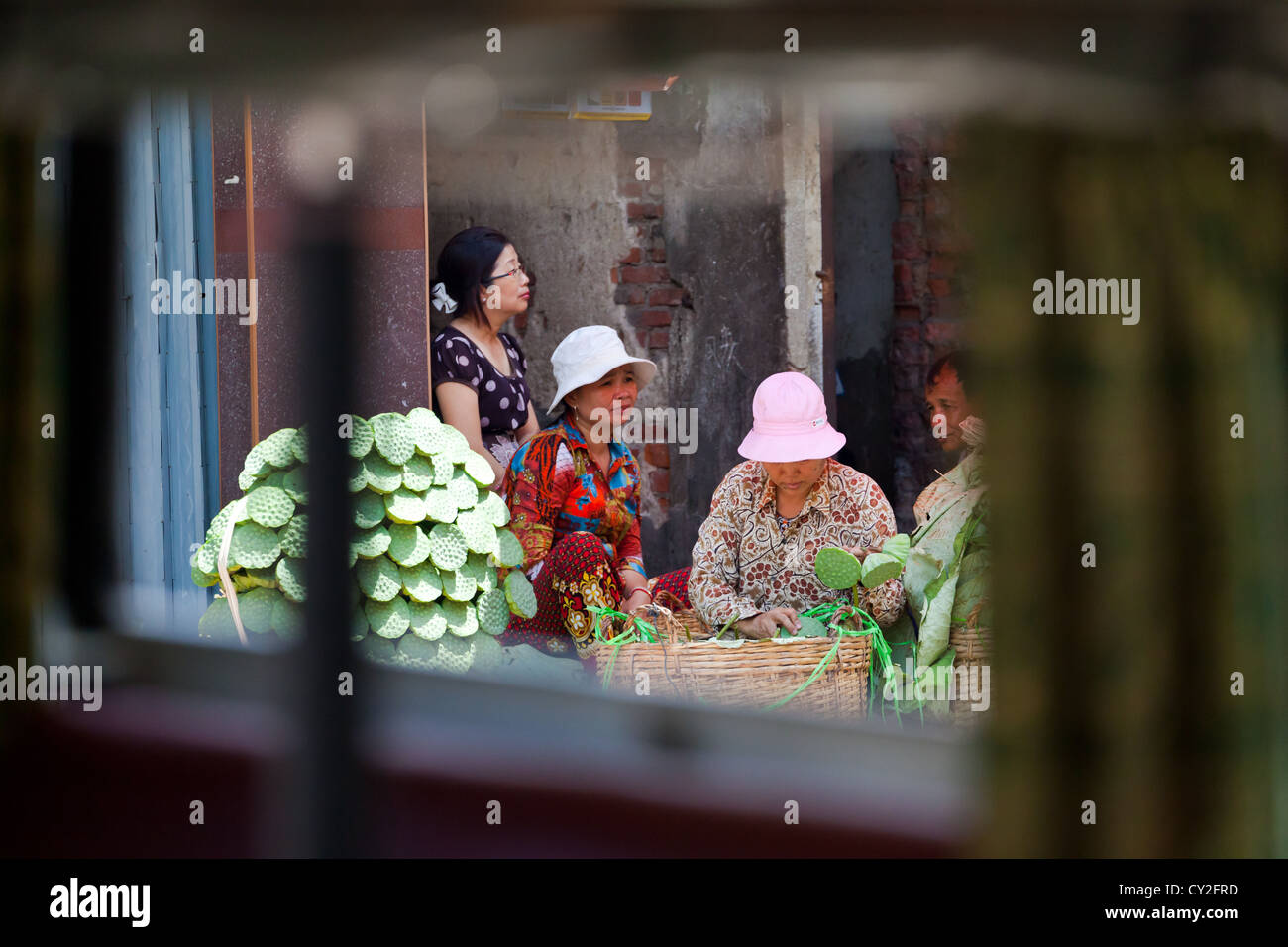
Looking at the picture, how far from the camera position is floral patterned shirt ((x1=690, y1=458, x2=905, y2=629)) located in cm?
301

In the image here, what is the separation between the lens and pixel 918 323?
569 cm

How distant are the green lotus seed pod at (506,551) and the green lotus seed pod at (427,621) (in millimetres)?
221

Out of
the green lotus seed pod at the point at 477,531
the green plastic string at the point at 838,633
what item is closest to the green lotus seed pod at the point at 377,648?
the green lotus seed pod at the point at 477,531

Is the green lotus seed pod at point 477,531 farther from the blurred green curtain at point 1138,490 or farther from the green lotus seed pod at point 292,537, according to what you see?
the blurred green curtain at point 1138,490

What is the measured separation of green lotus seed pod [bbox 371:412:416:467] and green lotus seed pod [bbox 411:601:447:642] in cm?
28

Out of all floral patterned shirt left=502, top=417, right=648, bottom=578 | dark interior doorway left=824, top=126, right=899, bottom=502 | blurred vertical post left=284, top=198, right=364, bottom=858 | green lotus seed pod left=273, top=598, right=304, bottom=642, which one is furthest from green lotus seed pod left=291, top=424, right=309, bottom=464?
dark interior doorway left=824, top=126, right=899, bottom=502

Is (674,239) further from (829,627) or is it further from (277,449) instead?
(277,449)

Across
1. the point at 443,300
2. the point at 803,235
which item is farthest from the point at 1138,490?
the point at 803,235

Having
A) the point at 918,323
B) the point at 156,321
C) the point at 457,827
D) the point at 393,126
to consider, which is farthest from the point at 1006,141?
the point at 918,323

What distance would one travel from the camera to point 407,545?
2438 mm

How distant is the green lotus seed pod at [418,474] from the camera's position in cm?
247

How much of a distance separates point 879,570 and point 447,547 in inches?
36.6

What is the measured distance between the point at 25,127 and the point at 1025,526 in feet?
5.33

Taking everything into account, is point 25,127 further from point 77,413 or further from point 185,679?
point 185,679
